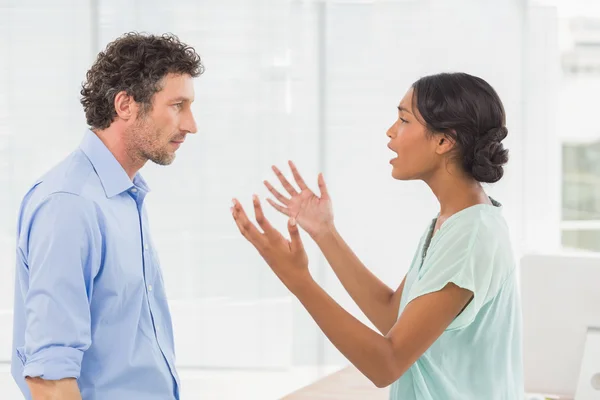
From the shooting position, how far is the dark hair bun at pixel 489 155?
1.47 meters

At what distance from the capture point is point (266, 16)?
4.32 meters

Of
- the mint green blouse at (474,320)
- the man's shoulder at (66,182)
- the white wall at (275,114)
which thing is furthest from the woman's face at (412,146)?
the white wall at (275,114)

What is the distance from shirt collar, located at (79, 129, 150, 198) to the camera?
1.45m

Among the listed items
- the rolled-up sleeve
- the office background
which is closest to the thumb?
the rolled-up sleeve

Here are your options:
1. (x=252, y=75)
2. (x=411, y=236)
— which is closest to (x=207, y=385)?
(x=411, y=236)

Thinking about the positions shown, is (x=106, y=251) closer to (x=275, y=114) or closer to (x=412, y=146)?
(x=412, y=146)

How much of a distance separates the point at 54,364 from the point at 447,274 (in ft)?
2.30

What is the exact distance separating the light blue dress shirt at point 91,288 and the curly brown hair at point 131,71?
0.28ft

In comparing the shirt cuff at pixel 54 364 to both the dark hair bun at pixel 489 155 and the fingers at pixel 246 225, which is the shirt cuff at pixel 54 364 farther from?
the dark hair bun at pixel 489 155

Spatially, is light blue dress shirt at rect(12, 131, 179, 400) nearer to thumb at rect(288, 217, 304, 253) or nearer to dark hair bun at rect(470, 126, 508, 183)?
thumb at rect(288, 217, 304, 253)

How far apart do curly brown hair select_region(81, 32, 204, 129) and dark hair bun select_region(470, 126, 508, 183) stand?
0.62 m

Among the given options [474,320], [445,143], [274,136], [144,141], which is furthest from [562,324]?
[274,136]

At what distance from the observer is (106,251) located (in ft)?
4.56

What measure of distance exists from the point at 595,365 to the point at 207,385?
2.79 m
